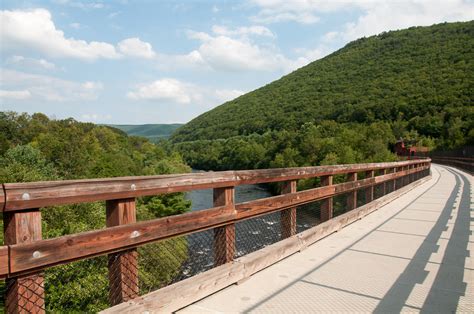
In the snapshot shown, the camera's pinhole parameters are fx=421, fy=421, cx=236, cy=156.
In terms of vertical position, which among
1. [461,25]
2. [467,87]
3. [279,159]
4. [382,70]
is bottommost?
[279,159]

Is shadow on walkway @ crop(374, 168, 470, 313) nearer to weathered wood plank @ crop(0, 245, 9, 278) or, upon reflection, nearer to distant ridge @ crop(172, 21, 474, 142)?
weathered wood plank @ crop(0, 245, 9, 278)

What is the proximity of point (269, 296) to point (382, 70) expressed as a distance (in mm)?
121383

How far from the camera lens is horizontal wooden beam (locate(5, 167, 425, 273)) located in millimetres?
2389

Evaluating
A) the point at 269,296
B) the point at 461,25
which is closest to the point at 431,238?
the point at 269,296

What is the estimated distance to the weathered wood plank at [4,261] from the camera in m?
2.22

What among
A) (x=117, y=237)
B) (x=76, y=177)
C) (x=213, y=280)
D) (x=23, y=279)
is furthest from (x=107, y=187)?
(x=76, y=177)

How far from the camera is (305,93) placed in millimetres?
123500

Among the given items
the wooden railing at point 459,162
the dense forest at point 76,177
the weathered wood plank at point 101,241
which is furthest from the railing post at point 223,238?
the wooden railing at point 459,162

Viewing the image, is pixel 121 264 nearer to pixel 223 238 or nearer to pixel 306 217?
pixel 223 238

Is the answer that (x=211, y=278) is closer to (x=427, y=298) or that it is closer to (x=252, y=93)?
(x=427, y=298)

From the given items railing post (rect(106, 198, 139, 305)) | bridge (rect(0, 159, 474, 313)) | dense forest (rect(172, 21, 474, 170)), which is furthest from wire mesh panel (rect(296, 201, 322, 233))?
dense forest (rect(172, 21, 474, 170))

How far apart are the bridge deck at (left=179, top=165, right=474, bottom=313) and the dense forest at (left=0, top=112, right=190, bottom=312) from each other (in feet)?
5.91

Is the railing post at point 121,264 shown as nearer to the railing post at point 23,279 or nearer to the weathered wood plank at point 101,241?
the weathered wood plank at point 101,241

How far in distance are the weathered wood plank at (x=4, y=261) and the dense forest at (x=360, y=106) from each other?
2716 inches
